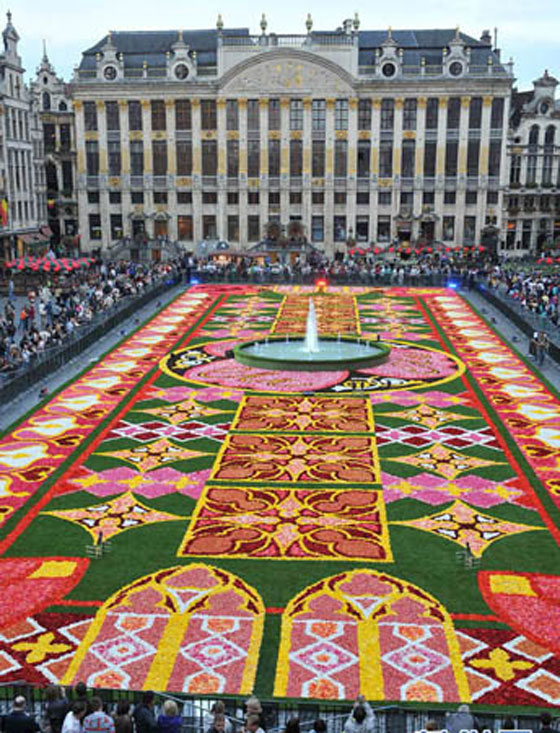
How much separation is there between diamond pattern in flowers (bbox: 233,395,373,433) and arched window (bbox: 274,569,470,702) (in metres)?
8.01

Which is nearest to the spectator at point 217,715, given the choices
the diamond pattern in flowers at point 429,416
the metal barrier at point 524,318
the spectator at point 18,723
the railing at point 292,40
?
the spectator at point 18,723

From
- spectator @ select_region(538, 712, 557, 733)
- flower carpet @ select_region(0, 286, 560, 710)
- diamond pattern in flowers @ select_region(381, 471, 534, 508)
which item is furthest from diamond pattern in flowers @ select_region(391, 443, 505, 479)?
spectator @ select_region(538, 712, 557, 733)

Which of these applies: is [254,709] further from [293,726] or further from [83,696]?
[83,696]

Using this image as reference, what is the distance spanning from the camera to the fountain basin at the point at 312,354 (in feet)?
89.2

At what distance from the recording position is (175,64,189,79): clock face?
68125 millimetres

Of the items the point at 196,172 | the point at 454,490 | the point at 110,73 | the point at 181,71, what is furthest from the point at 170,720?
the point at 110,73

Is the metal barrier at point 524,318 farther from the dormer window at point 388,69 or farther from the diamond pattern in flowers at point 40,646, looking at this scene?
the dormer window at point 388,69

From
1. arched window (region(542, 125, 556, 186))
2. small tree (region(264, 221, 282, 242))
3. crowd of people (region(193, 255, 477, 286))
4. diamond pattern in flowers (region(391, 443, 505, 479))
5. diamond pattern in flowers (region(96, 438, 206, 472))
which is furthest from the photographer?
arched window (region(542, 125, 556, 186))

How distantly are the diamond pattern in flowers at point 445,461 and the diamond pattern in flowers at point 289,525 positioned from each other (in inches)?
81.1

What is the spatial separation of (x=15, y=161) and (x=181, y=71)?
59.2 feet

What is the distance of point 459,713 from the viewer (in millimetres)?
8617

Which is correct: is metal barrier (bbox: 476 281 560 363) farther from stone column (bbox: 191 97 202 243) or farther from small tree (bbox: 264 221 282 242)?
stone column (bbox: 191 97 202 243)

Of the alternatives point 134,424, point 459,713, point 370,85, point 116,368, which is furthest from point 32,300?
point 370,85

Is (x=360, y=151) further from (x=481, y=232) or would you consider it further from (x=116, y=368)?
(x=116, y=368)
